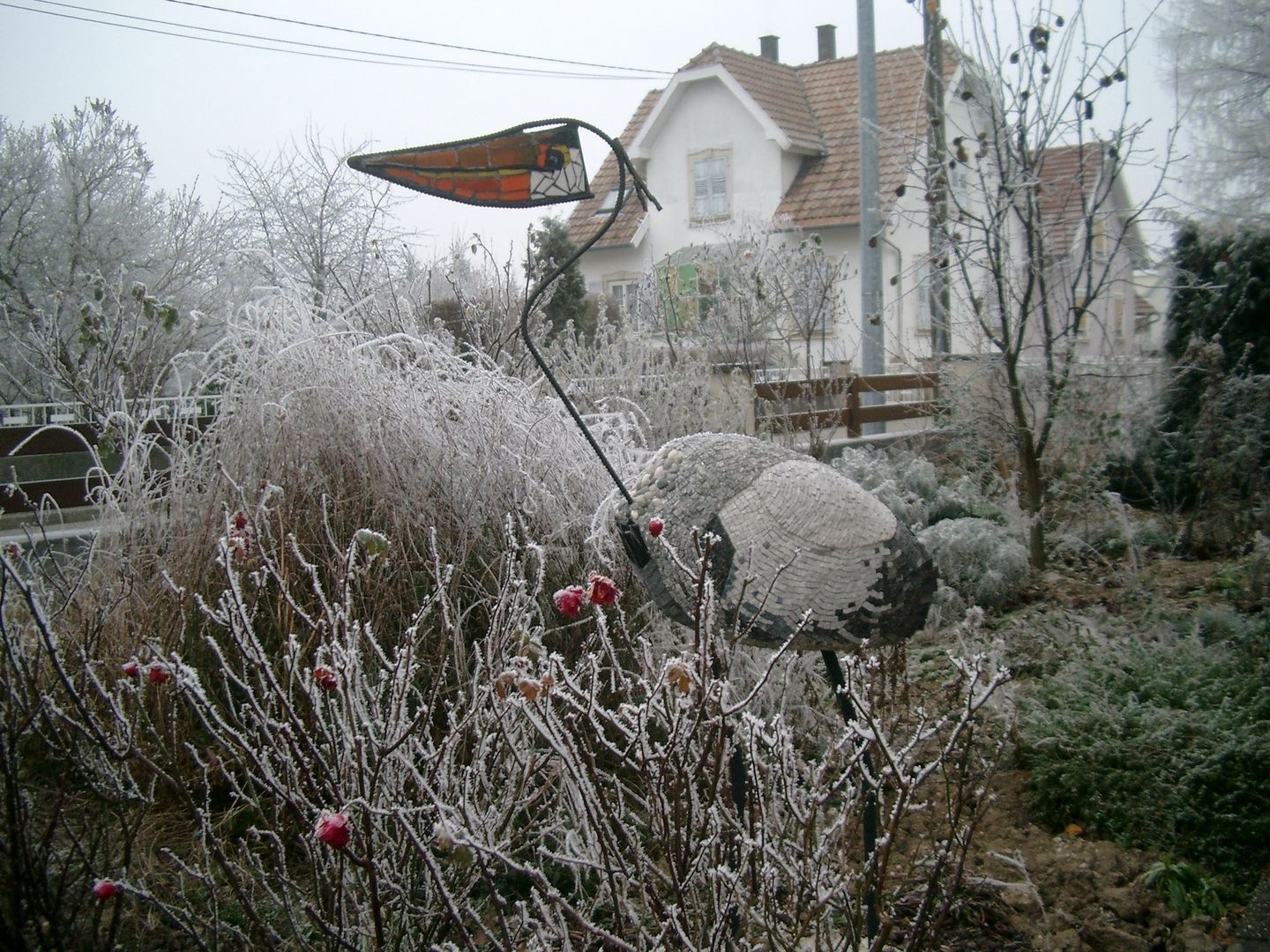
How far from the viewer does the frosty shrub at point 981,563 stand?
4902 mm

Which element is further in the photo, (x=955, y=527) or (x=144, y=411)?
(x=955, y=527)

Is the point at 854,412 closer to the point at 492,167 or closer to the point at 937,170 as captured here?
the point at 937,170

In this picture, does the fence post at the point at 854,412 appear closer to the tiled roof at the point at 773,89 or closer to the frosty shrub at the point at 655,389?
the frosty shrub at the point at 655,389

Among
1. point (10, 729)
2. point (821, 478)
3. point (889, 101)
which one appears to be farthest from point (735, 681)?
point (889, 101)

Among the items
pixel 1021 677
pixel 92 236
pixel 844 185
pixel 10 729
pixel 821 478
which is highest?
pixel 844 185

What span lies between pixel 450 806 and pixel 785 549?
810 mm

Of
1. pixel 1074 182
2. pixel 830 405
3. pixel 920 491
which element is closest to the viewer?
pixel 1074 182

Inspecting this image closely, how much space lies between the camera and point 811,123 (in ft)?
56.7

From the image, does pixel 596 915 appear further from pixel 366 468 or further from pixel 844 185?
pixel 844 185

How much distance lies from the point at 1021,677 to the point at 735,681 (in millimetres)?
1330

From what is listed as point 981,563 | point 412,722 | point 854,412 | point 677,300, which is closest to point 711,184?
point 677,300

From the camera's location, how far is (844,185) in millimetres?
16109

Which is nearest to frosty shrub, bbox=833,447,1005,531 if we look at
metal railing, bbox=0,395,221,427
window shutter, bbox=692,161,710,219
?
metal railing, bbox=0,395,221,427

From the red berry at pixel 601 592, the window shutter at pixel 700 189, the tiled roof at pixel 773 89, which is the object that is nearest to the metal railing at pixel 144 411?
the red berry at pixel 601 592
